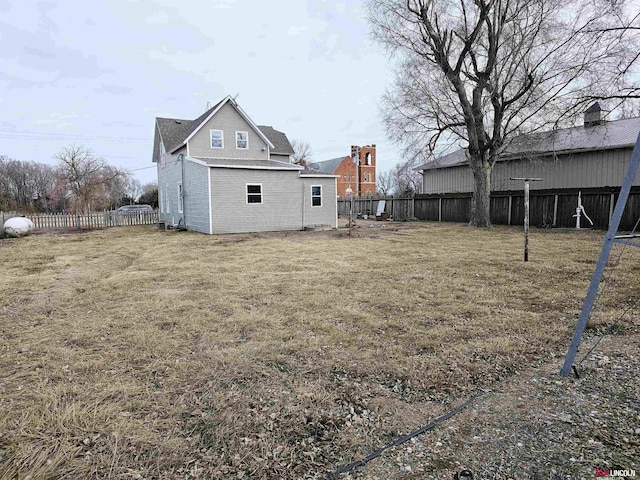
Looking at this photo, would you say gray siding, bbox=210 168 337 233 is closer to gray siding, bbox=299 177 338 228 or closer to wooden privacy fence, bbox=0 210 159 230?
gray siding, bbox=299 177 338 228

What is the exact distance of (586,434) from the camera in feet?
7.31

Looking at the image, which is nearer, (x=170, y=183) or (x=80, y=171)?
(x=170, y=183)

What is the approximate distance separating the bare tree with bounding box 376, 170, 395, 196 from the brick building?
15.5 ft

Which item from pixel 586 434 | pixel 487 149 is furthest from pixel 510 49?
pixel 586 434

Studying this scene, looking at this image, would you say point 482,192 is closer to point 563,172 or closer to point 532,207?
point 532,207

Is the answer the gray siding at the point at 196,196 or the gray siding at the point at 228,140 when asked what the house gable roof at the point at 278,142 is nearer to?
the gray siding at the point at 228,140

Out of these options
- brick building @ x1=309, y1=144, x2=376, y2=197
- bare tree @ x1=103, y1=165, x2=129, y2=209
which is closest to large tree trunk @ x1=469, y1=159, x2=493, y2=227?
brick building @ x1=309, y1=144, x2=376, y2=197

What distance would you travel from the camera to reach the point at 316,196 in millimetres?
18078

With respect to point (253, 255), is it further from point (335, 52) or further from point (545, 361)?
point (335, 52)

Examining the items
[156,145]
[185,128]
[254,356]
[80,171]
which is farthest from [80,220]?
[254,356]

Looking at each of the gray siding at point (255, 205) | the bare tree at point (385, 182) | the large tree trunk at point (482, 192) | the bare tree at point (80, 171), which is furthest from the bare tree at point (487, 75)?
the bare tree at point (385, 182)

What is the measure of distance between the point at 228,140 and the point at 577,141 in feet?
58.5

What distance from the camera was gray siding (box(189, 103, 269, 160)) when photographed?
1764 centimetres

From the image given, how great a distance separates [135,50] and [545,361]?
18.6 m
